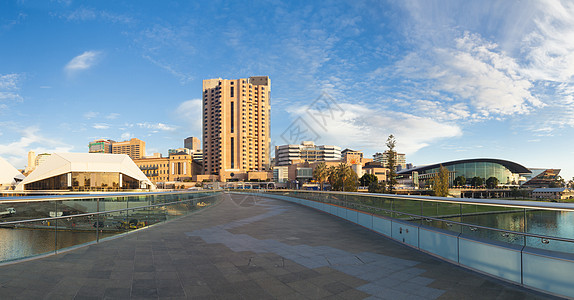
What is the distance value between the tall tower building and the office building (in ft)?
42.9

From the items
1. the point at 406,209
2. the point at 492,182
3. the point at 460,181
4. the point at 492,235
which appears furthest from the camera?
the point at 460,181

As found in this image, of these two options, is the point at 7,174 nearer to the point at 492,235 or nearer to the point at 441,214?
the point at 441,214

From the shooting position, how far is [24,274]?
17.1 ft

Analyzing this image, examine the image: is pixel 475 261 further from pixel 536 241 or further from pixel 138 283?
pixel 138 283

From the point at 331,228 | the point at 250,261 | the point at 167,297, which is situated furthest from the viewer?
the point at 331,228

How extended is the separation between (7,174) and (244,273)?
115 m

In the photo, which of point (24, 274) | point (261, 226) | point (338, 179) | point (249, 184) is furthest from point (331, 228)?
point (249, 184)

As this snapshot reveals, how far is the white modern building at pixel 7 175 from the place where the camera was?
81338 millimetres

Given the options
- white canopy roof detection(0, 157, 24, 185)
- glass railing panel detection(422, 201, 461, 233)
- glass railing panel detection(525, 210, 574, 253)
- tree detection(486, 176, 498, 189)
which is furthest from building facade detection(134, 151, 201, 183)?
glass railing panel detection(525, 210, 574, 253)

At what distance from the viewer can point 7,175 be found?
86938 mm

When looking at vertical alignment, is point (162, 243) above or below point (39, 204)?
below

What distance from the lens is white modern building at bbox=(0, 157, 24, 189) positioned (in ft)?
267

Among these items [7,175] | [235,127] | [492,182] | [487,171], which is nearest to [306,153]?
[235,127]

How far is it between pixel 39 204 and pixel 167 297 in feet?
20.7
